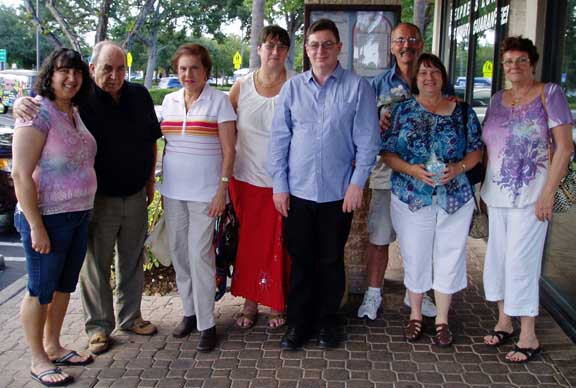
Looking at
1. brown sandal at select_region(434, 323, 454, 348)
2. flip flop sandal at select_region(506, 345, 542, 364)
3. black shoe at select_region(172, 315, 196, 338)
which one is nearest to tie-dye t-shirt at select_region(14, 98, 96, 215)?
black shoe at select_region(172, 315, 196, 338)

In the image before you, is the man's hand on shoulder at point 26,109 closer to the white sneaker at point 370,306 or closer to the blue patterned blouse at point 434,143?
the blue patterned blouse at point 434,143

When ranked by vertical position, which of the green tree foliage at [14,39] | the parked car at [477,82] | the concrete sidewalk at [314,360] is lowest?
the concrete sidewalk at [314,360]

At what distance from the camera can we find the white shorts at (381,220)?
4402mm

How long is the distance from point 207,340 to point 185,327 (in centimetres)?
28

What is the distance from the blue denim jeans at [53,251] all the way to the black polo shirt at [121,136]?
1.10 ft

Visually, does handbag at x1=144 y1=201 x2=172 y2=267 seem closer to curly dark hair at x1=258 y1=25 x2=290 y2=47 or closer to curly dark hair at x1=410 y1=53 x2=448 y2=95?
curly dark hair at x1=258 y1=25 x2=290 y2=47

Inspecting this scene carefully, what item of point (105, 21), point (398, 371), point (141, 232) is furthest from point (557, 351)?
point (105, 21)

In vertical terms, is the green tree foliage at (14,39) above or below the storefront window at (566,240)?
above

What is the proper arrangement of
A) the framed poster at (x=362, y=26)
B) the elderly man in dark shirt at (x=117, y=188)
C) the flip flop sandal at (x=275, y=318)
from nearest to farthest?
the elderly man in dark shirt at (x=117, y=188) → the flip flop sandal at (x=275, y=318) → the framed poster at (x=362, y=26)

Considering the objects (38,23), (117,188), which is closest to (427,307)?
(117,188)

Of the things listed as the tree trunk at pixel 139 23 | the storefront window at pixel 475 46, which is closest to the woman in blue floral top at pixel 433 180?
the storefront window at pixel 475 46

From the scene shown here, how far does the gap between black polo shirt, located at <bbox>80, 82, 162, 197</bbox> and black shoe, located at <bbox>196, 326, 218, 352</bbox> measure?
1028 mm

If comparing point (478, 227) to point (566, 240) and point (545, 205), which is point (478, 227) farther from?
point (566, 240)

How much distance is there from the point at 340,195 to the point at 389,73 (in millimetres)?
1057
